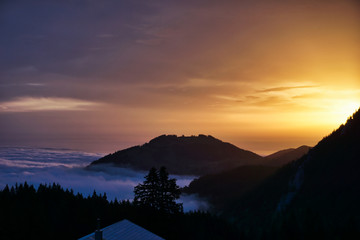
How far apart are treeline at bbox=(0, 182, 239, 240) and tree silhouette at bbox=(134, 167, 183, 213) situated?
1.33 m

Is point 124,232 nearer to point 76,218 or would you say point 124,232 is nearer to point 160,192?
point 160,192

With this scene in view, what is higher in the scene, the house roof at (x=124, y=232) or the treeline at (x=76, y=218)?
the house roof at (x=124, y=232)

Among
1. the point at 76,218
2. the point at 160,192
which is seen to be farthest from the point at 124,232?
the point at 76,218

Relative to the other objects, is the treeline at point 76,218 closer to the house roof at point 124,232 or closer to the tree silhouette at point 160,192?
the tree silhouette at point 160,192

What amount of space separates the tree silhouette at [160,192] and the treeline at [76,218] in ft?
4.38

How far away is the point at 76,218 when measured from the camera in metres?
93.0

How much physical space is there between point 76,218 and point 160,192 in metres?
32.8

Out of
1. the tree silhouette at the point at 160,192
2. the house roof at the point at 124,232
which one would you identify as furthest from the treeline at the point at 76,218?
the house roof at the point at 124,232

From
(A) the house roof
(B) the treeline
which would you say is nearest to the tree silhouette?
(B) the treeline

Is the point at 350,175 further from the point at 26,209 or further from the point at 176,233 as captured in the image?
the point at 26,209

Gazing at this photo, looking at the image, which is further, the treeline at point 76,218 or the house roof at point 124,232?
the treeline at point 76,218

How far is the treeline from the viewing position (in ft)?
235

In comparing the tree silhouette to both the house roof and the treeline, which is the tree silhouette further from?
the house roof

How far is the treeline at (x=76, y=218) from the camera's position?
71688 millimetres
